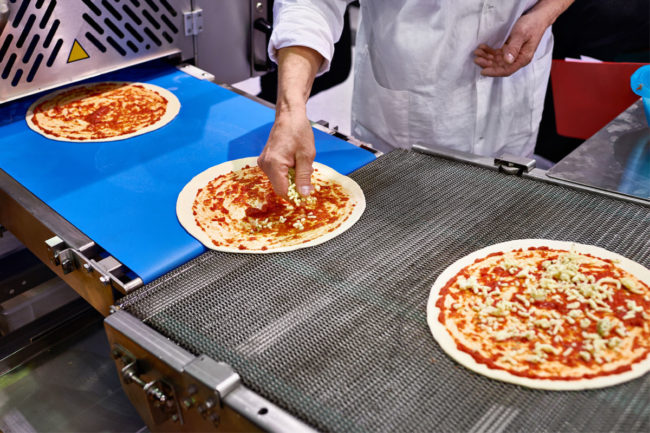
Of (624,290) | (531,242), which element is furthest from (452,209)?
(624,290)

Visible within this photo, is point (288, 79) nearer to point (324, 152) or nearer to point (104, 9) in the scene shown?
point (324, 152)

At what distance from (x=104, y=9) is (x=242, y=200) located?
92cm

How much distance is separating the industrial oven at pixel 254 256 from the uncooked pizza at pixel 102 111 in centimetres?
6

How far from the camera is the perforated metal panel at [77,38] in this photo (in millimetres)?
1941

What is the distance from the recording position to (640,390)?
1114 mm

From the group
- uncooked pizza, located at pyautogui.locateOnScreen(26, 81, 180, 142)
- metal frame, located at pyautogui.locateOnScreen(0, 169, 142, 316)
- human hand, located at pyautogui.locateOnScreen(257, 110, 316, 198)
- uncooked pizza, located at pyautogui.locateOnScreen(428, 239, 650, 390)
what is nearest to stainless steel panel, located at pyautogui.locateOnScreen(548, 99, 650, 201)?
uncooked pizza, located at pyautogui.locateOnScreen(428, 239, 650, 390)

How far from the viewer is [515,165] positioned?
1.82 metres

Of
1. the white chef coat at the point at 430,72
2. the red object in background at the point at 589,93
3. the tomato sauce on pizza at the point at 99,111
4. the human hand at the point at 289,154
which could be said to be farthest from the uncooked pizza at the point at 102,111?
the red object in background at the point at 589,93

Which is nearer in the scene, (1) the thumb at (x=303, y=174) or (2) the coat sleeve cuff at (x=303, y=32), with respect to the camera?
(1) the thumb at (x=303, y=174)

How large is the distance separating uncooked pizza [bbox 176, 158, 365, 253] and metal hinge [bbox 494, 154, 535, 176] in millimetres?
461

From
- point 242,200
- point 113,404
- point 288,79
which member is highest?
point 288,79

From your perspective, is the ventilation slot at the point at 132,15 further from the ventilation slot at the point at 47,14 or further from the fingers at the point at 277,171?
the fingers at the point at 277,171

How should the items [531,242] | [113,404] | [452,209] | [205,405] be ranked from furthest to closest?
[113,404]
[452,209]
[531,242]
[205,405]

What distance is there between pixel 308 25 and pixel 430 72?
1.73 feet
